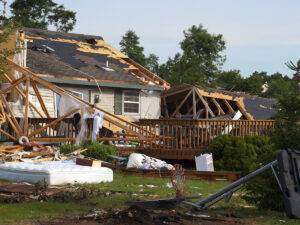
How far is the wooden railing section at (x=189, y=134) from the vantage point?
74.8 feet

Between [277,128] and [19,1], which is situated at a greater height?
[19,1]

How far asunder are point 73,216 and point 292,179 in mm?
3317

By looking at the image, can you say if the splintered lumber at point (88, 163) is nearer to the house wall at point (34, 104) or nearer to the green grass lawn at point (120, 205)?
the green grass lawn at point (120, 205)

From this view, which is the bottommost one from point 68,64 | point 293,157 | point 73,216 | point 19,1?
point 73,216

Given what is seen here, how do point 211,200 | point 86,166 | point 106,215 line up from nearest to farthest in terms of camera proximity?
point 106,215, point 211,200, point 86,166

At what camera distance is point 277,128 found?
462 inches

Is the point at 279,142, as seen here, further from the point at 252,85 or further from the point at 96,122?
the point at 252,85

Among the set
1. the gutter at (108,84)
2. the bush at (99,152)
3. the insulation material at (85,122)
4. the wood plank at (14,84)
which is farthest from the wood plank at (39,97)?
the bush at (99,152)

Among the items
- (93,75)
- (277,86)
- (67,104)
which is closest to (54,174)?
(67,104)

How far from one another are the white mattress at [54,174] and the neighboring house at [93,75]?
10.9 metres

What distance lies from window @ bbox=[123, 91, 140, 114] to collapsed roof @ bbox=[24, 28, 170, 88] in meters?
0.62

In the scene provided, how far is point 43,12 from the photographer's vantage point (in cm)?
5762

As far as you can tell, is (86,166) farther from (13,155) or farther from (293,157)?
(293,157)

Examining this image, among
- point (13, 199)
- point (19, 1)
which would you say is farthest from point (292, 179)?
point (19, 1)
